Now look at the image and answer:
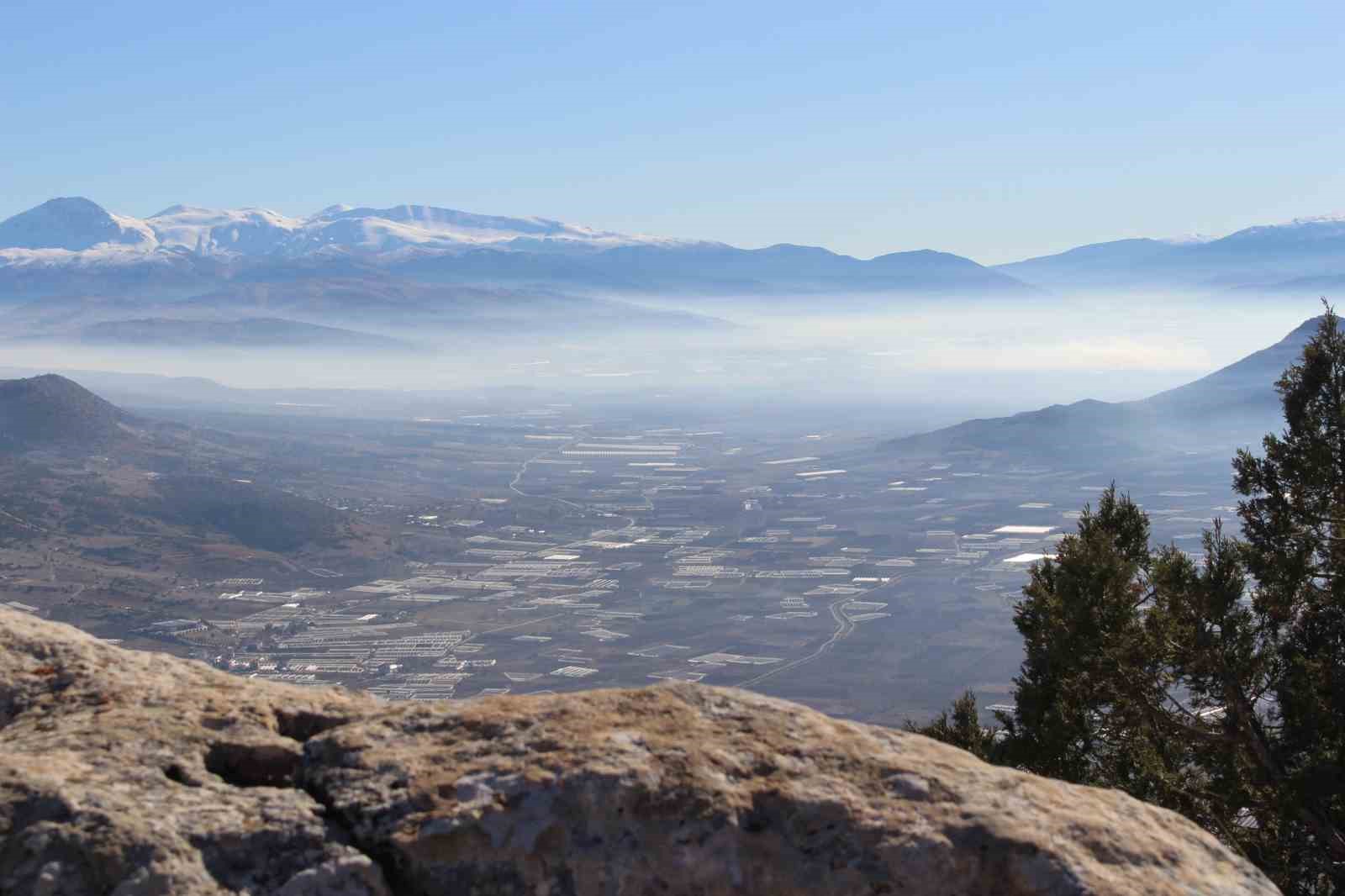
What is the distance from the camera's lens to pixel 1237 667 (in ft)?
54.5

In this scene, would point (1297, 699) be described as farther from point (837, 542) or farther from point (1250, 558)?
point (837, 542)

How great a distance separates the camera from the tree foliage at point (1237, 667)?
15.6 metres

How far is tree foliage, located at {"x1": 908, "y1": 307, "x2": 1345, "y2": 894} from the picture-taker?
15594mm

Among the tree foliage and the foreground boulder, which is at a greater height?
the foreground boulder

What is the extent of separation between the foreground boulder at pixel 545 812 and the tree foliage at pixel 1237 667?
9.89 m

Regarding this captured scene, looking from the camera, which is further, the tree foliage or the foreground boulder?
the tree foliage

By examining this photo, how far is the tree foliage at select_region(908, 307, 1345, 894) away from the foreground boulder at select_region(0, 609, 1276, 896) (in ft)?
32.4

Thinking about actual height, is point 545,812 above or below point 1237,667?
Result: above

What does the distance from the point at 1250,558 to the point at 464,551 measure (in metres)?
186

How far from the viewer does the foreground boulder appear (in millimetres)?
5727

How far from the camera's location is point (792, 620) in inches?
5428

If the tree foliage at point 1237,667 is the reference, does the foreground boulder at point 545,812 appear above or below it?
above

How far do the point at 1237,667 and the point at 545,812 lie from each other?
13.7 meters

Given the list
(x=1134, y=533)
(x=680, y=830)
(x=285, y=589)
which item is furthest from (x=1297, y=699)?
(x=285, y=589)
